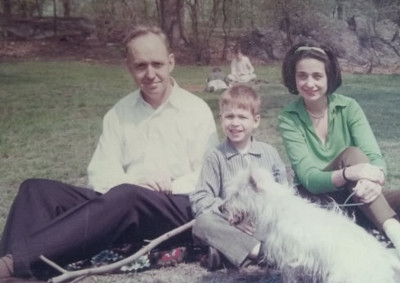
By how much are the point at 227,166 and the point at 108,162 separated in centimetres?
29

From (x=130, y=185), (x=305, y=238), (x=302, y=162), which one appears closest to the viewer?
(x=305, y=238)

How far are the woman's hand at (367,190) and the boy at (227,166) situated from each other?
0.49 feet

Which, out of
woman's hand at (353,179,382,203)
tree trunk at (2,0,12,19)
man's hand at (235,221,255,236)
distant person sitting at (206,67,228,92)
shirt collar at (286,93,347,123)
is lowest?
man's hand at (235,221,255,236)

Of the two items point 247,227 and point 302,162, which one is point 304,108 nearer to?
point 302,162

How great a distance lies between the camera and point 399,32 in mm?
2301

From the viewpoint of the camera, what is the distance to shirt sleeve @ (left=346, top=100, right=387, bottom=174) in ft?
4.34

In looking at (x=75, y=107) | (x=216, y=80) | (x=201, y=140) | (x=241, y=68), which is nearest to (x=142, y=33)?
(x=201, y=140)

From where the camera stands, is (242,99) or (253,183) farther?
(242,99)

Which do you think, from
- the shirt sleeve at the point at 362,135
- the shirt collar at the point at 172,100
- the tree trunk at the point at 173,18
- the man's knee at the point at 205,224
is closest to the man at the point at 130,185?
the shirt collar at the point at 172,100

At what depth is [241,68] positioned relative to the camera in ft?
7.50

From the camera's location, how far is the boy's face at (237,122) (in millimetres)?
1249

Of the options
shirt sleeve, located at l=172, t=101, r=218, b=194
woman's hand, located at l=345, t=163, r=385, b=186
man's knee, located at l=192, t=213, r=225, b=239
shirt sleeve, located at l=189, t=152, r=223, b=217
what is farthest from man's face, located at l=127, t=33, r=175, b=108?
woman's hand, located at l=345, t=163, r=385, b=186

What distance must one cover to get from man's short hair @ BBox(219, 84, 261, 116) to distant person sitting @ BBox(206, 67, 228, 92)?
0.71 metres

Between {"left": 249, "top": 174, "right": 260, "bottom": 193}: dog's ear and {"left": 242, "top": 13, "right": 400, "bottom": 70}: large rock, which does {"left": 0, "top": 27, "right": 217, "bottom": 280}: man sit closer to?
{"left": 249, "top": 174, "right": 260, "bottom": 193}: dog's ear
